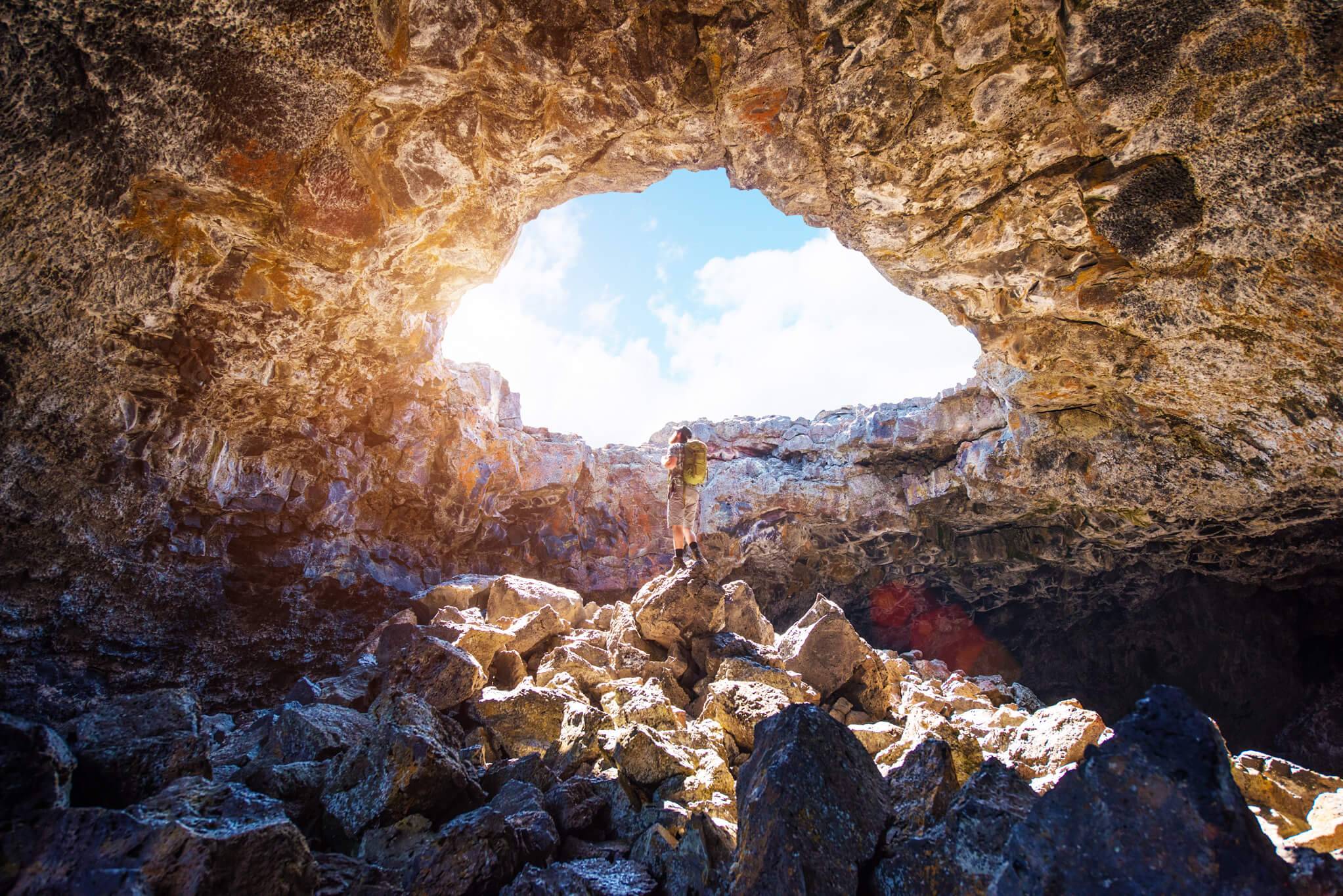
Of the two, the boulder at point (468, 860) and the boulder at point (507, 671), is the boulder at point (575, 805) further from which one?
the boulder at point (507, 671)

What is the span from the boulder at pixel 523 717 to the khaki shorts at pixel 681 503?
11.6 feet

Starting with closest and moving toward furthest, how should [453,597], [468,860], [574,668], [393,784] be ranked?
[468,860] < [393,784] < [574,668] < [453,597]

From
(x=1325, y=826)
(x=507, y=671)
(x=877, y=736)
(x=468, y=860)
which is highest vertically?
(x=1325, y=826)

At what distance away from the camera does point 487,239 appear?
5980 mm

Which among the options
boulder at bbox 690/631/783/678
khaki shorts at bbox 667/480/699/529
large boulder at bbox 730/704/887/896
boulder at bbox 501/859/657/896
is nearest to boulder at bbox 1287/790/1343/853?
large boulder at bbox 730/704/887/896

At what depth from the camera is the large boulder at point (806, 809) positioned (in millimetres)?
2525

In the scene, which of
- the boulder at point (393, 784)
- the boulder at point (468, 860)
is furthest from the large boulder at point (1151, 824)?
the boulder at point (393, 784)

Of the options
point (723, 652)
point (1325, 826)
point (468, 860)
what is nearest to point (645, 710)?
point (723, 652)

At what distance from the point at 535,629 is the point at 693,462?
9.56 feet

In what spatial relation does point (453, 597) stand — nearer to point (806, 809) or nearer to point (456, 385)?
point (456, 385)

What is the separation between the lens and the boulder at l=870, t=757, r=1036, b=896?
235 cm

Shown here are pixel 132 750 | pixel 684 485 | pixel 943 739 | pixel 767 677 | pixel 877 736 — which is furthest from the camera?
pixel 684 485

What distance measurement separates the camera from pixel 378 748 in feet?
11.6

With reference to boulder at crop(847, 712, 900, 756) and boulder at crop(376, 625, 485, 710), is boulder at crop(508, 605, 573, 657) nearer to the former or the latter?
boulder at crop(376, 625, 485, 710)
